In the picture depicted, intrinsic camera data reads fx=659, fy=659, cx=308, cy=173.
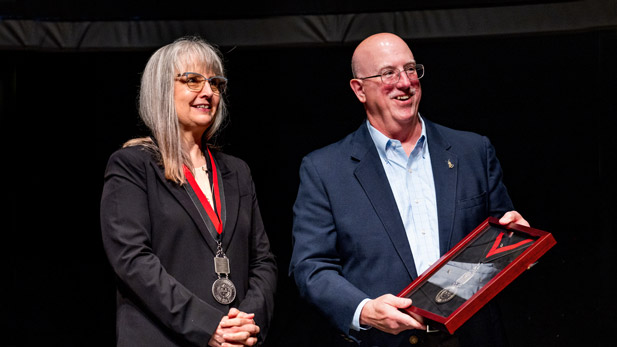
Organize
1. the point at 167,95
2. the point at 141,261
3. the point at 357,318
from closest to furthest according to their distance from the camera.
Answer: the point at 357,318
the point at 141,261
the point at 167,95

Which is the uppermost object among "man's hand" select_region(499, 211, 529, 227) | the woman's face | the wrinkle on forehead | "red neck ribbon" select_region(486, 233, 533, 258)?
the wrinkle on forehead

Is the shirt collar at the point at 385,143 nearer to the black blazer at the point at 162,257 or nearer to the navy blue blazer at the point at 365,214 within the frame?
the navy blue blazer at the point at 365,214

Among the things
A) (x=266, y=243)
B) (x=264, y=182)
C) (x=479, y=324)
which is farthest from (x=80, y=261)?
(x=479, y=324)

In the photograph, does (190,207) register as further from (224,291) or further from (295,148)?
(295,148)

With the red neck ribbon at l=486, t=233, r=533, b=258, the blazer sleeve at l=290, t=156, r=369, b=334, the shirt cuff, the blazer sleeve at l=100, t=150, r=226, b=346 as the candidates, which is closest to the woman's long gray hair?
the blazer sleeve at l=100, t=150, r=226, b=346

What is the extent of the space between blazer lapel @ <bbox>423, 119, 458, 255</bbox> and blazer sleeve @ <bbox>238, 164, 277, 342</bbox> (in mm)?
702

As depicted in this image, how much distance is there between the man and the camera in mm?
2203

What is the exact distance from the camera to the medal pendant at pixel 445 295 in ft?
6.28

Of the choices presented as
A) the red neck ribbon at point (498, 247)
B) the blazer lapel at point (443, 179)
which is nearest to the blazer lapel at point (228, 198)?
the blazer lapel at point (443, 179)

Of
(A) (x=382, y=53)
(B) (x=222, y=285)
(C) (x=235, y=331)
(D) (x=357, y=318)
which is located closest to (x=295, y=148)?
(A) (x=382, y=53)

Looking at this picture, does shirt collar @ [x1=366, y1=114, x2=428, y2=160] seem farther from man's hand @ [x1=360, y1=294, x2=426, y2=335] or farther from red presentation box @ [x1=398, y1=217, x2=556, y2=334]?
man's hand @ [x1=360, y1=294, x2=426, y2=335]

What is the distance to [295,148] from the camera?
4.95m

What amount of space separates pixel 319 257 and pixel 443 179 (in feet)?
1.68

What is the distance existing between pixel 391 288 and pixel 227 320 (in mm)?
577
